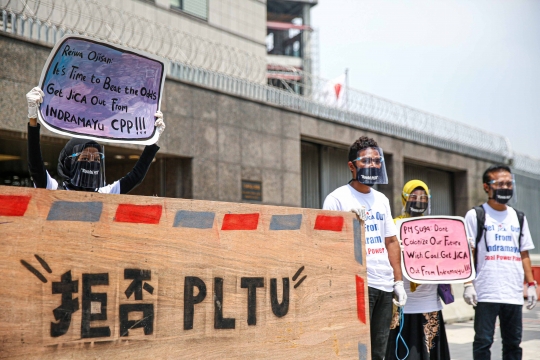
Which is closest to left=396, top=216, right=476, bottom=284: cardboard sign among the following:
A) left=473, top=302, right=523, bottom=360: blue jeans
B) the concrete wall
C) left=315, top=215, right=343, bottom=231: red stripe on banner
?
left=473, top=302, right=523, bottom=360: blue jeans

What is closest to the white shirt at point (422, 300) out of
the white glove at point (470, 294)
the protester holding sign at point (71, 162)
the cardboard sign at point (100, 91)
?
the white glove at point (470, 294)

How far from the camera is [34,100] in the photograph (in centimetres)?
364

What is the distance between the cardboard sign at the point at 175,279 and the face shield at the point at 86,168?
0.76 m

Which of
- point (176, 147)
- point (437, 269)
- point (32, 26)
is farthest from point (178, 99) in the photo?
point (437, 269)

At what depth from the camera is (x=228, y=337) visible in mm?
3447

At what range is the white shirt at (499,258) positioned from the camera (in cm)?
568

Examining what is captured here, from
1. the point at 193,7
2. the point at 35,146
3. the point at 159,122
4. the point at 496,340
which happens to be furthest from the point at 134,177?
the point at 193,7

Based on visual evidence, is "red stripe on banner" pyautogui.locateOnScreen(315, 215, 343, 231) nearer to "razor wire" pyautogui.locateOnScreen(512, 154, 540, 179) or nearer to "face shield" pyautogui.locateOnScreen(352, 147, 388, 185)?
"face shield" pyautogui.locateOnScreen(352, 147, 388, 185)

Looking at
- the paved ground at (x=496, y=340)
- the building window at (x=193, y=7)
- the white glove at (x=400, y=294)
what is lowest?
the paved ground at (x=496, y=340)

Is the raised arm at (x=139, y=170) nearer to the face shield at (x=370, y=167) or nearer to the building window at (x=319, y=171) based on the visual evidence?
the face shield at (x=370, y=167)

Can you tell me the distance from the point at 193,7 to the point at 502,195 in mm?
14772

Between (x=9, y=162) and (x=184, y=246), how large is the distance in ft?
31.2

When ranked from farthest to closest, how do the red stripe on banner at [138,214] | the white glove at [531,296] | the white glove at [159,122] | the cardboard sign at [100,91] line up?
the white glove at [531,296] → the white glove at [159,122] → the cardboard sign at [100,91] → the red stripe on banner at [138,214]

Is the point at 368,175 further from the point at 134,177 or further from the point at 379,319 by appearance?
the point at 134,177
